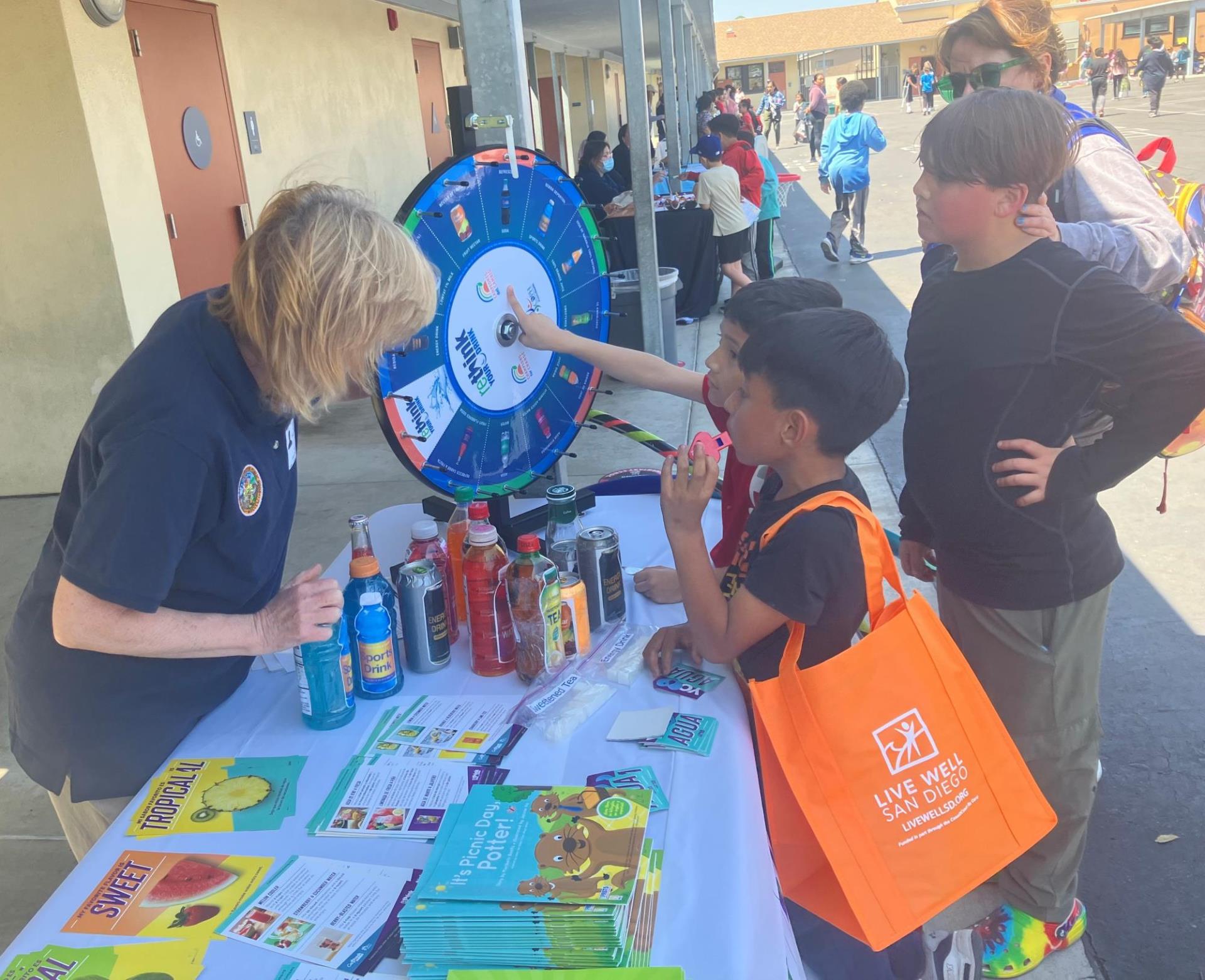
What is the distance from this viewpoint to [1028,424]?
1.93 m

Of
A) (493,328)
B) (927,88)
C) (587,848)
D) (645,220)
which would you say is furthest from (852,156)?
(927,88)

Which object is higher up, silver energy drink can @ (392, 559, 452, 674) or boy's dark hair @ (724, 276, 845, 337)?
boy's dark hair @ (724, 276, 845, 337)

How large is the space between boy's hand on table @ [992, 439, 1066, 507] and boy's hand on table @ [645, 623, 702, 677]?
2.31ft

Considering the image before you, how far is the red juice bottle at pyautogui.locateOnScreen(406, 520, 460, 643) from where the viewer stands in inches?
77.2

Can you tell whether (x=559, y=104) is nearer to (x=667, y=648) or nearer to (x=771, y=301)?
(x=771, y=301)

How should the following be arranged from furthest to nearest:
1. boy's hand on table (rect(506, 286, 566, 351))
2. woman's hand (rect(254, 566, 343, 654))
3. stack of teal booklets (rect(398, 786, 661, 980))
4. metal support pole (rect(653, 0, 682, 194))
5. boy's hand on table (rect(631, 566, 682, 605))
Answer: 1. metal support pole (rect(653, 0, 682, 194))
2. boy's hand on table (rect(506, 286, 566, 351))
3. boy's hand on table (rect(631, 566, 682, 605))
4. woman's hand (rect(254, 566, 343, 654))
5. stack of teal booklets (rect(398, 786, 661, 980))

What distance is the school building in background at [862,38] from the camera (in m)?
56.2

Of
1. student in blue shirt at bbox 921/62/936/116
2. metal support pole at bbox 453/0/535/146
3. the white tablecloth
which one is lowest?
the white tablecloth

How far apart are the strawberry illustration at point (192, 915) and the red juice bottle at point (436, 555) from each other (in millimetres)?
707

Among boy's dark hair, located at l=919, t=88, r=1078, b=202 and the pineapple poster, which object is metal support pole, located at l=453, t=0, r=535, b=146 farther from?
the pineapple poster

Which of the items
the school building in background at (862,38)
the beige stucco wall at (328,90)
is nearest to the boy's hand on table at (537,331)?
the beige stucco wall at (328,90)

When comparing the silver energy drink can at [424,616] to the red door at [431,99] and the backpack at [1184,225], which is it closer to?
the backpack at [1184,225]

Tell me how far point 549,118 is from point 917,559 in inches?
761

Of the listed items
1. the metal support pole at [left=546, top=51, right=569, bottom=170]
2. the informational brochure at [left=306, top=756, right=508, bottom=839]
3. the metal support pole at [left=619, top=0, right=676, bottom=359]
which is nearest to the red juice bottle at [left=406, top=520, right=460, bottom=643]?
the informational brochure at [left=306, top=756, right=508, bottom=839]
